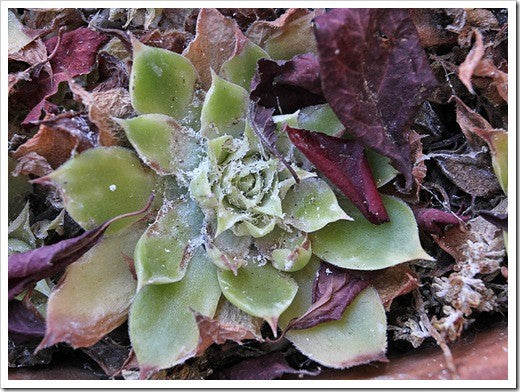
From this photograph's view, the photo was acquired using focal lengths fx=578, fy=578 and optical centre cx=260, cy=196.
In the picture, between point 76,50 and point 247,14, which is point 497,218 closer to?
point 247,14

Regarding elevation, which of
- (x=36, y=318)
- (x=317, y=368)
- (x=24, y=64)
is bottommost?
(x=317, y=368)

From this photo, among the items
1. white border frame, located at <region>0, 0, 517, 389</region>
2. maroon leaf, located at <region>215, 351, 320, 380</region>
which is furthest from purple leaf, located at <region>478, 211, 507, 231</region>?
maroon leaf, located at <region>215, 351, 320, 380</region>

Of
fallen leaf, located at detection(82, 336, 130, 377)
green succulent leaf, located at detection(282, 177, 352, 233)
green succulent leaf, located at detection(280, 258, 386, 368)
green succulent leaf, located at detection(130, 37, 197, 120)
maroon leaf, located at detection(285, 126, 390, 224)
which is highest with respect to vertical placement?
green succulent leaf, located at detection(130, 37, 197, 120)

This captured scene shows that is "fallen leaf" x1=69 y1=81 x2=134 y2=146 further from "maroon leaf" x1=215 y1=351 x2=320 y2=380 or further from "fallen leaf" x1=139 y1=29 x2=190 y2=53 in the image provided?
"maroon leaf" x1=215 y1=351 x2=320 y2=380

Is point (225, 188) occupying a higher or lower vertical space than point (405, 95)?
lower

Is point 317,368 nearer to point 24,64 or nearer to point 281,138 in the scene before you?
point 281,138

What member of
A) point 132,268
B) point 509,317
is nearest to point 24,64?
point 132,268
